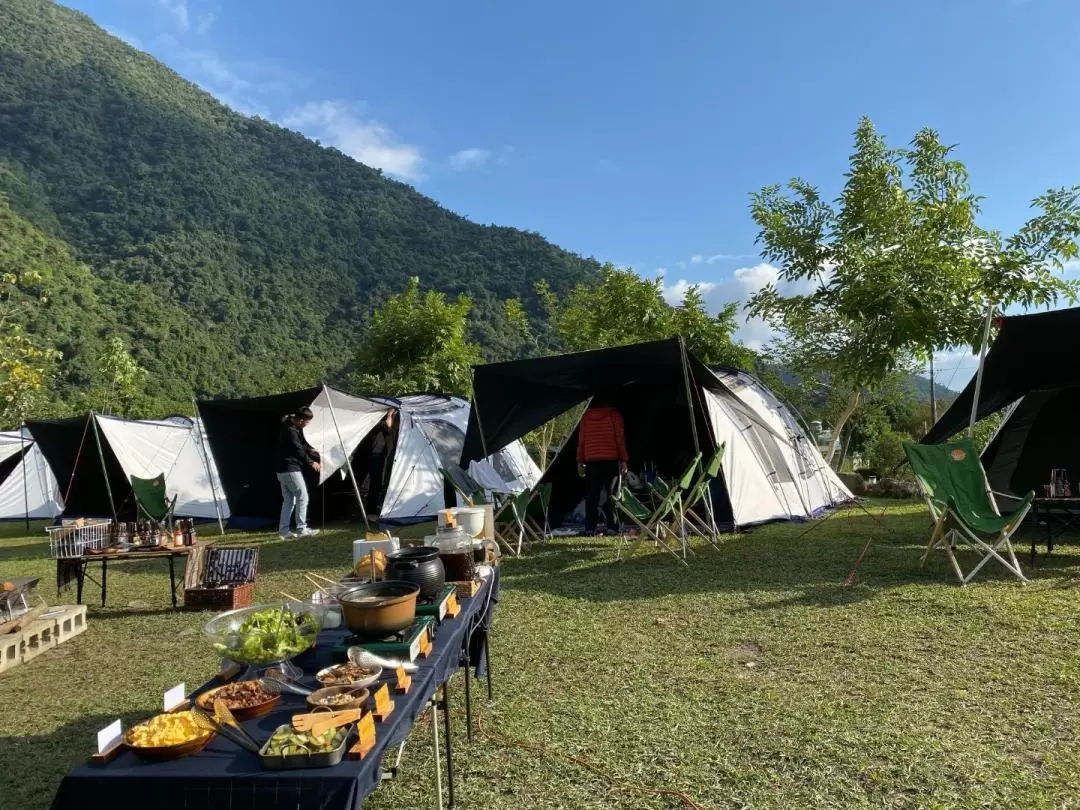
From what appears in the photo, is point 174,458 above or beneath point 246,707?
above

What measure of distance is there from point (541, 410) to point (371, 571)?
4453 millimetres

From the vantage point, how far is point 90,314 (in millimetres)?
32312

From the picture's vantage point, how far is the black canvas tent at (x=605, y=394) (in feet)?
20.2

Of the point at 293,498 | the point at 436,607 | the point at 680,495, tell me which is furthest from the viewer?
the point at 293,498

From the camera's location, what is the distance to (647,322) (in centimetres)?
1415

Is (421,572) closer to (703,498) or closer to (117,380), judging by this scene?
(703,498)

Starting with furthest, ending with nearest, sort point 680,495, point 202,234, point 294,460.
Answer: point 202,234, point 294,460, point 680,495

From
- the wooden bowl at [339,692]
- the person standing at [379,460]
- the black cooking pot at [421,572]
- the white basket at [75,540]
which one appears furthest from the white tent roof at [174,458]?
the wooden bowl at [339,692]

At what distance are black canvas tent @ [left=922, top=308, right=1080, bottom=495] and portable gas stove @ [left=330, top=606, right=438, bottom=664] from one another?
4.82m

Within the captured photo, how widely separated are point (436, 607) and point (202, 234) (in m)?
50.1

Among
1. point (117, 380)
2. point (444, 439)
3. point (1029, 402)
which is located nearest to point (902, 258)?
point (1029, 402)

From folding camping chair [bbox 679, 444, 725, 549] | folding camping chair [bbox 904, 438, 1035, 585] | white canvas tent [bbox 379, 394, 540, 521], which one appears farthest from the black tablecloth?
white canvas tent [bbox 379, 394, 540, 521]

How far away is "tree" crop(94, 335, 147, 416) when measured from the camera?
74.2 ft

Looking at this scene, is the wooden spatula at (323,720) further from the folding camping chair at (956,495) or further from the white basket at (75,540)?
the white basket at (75,540)
